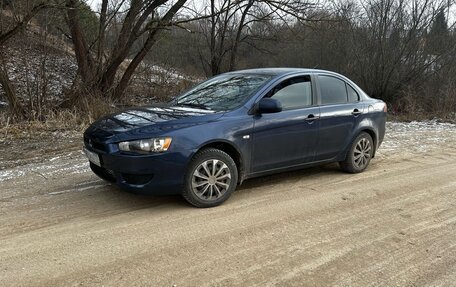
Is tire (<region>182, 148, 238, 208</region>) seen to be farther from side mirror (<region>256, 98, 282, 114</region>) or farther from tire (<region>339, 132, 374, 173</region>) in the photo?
tire (<region>339, 132, 374, 173</region>)

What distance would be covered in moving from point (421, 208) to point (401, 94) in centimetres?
1393

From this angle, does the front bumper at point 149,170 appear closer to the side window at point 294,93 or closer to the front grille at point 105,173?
the front grille at point 105,173

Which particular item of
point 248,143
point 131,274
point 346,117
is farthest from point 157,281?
point 346,117

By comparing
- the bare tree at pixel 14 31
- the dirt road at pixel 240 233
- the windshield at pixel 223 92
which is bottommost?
the dirt road at pixel 240 233

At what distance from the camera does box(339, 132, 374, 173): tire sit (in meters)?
6.59

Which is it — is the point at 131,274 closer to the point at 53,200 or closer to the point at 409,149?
the point at 53,200

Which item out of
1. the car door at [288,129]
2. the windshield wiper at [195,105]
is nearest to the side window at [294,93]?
the car door at [288,129]

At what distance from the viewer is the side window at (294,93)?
571cm

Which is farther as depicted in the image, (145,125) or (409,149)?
(409,149)

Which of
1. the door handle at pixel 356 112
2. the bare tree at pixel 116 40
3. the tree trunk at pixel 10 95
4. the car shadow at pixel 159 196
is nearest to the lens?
the car shadow at pixel 159 196

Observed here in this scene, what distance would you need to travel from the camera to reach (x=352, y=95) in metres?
6.70

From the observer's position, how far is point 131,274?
3467mm

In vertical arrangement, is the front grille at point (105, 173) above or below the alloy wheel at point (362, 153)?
above

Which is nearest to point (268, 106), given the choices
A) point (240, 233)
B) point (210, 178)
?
point (210, 178)
